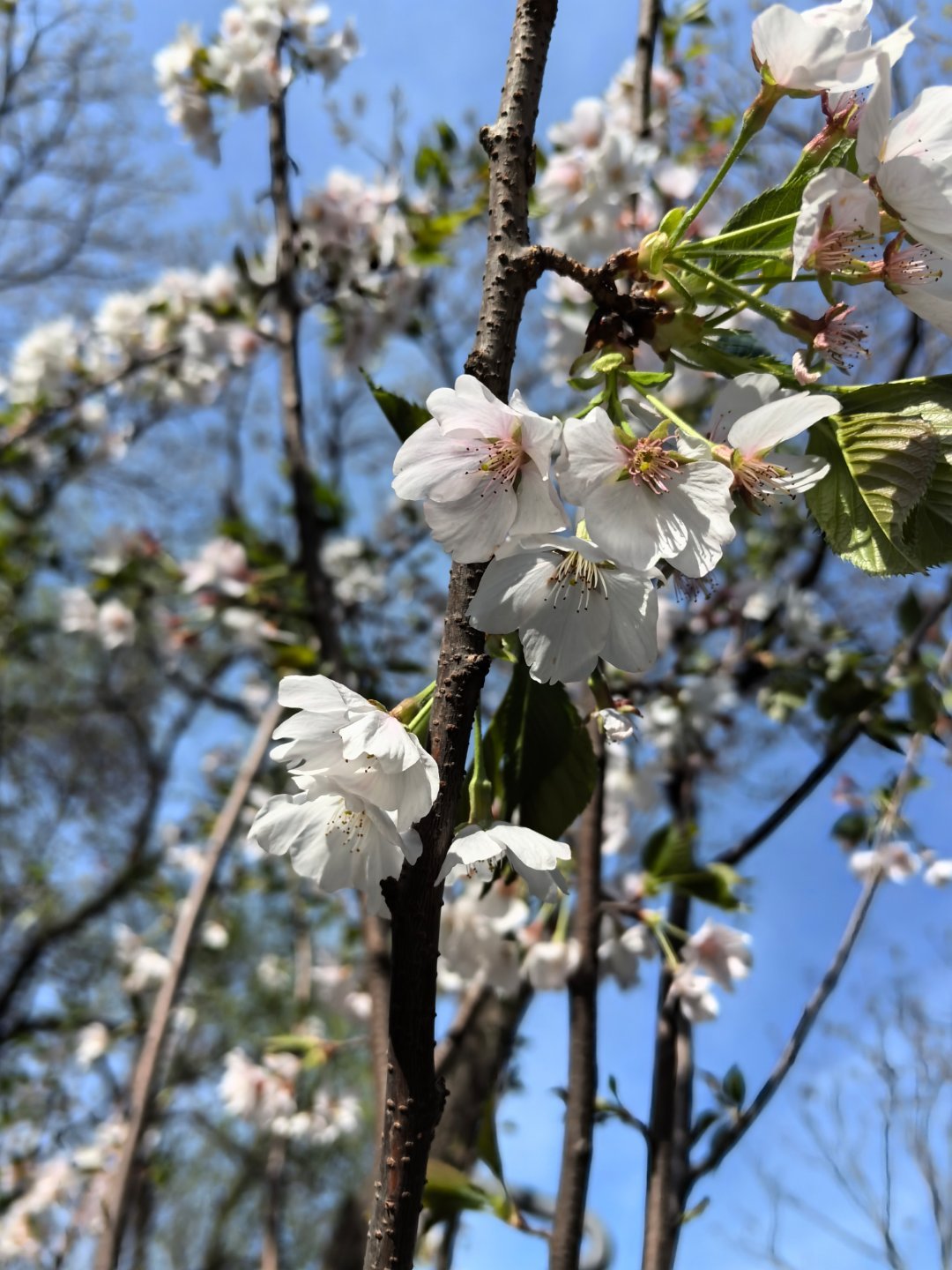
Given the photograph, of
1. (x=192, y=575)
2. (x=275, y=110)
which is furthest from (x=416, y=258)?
(x=192, y=575)

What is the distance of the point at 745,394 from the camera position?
0.64 meters

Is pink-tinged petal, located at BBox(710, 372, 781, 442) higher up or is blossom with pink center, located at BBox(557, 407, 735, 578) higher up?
pink-tinged petal, located at BBox(710, 372, 781, 442)

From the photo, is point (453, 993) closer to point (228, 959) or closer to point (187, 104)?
point (187, 104)

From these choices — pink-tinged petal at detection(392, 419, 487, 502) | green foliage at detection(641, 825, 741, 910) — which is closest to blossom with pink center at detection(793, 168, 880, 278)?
pink-tinged petal at detection(392, 419, 487, 502)

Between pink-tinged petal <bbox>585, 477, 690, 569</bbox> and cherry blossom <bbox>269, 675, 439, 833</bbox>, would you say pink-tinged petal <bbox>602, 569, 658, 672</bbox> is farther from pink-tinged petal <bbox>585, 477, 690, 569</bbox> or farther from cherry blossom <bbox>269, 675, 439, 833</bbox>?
cherry blossom <bbox>269, 675, 439, 833</bbox>

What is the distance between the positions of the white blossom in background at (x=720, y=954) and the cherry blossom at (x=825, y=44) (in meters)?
1.20

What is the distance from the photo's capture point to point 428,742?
0.61 m

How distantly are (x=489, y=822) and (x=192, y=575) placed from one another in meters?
2.21

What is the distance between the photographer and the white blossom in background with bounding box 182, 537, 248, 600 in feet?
8.96

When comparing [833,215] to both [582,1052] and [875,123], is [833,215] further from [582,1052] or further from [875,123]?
[582,1052]

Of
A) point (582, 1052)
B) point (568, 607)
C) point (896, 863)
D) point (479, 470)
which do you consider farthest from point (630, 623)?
point (896, 863)

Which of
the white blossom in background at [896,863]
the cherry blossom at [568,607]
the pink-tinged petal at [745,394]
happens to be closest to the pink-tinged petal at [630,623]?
the cherry blossom at [568,607]

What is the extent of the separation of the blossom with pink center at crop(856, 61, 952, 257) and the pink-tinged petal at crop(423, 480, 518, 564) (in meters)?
0.30

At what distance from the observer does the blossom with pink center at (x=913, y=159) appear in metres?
0.58
